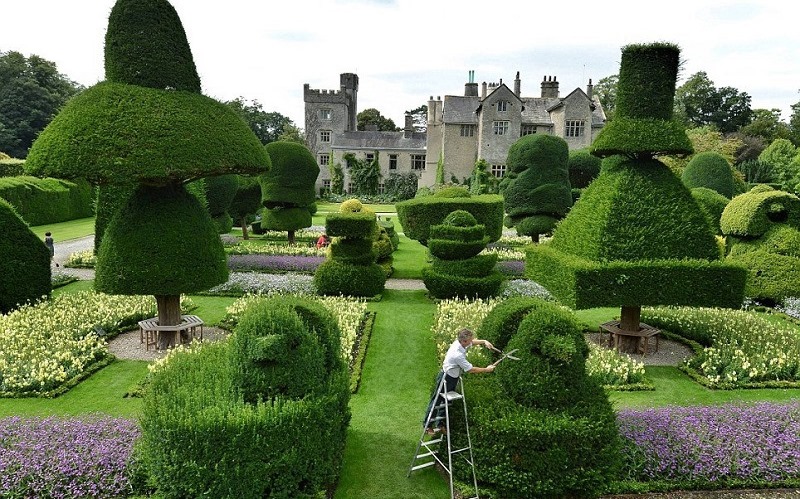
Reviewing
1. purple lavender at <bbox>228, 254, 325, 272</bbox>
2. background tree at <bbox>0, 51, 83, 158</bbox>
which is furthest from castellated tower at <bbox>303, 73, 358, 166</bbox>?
purple lavender at <bbox>228, 254, 325, 272</bbox>

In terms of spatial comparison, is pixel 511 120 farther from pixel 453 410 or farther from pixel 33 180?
pixel 453 410

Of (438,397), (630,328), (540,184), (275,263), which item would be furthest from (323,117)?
(438,397)

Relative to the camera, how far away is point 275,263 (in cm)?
1986

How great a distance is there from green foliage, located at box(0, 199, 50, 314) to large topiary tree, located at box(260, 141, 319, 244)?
36.4 ft

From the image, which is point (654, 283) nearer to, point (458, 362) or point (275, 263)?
point (458, 362)

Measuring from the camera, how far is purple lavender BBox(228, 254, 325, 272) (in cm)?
1966

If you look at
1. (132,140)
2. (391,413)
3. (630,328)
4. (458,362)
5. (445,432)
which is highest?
(132,140)

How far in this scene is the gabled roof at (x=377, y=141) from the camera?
54.4 m

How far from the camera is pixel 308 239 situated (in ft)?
89.8

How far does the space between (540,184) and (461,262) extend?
10.2m

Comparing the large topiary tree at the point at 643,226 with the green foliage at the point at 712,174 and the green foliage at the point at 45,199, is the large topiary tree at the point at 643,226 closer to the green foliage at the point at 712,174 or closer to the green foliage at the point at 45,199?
the green foliage at the point at 712,174

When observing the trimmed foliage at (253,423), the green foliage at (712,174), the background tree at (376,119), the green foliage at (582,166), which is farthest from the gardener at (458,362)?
the background tree at (376,119)

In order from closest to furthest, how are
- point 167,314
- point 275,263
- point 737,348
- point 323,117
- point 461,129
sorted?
point 737,348
point 167,314
point 275,263
point 461,129
point 323,117

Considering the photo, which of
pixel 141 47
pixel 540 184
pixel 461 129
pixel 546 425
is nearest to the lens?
pixel 546 425
